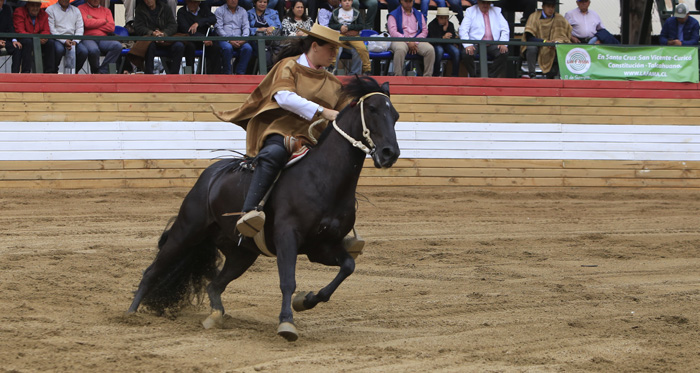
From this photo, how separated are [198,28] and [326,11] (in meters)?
2.24

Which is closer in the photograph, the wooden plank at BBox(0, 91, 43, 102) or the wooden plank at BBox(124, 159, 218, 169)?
the wooden plank at BBox(0, 91, 43, 102)

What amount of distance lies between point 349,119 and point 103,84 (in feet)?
29.6

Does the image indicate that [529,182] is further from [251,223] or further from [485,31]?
[251,223]

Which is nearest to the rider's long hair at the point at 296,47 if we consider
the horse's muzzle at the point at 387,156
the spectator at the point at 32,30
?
the horse's muzzle at the point at 387,156

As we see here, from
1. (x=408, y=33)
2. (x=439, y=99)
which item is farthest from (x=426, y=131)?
(x=408, y=33)

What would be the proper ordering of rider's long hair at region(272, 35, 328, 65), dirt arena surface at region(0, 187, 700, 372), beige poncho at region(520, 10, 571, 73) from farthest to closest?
1. beige poncho at region(520, 10, 571, 73)
2. rider's long hair at region(272, 35, 328, 65)
3. dirt arena surface at region(0, 187, 700, 372)

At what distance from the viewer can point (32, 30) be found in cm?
1485

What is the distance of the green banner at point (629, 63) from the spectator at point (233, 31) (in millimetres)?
5451

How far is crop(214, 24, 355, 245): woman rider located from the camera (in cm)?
674

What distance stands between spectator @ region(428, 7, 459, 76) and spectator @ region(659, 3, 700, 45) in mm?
4120

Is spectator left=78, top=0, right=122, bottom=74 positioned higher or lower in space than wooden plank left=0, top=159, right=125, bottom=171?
higher

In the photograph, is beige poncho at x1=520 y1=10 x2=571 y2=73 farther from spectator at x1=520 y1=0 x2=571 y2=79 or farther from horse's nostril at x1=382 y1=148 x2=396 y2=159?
horse's nostril at x1=382 y1=148 x2=396 y2=159

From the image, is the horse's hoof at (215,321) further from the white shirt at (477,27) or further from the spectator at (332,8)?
the white shirt at (477,27)

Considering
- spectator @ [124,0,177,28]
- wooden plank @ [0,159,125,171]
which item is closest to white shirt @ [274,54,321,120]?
wooden plank @ [0,159,125,171]
